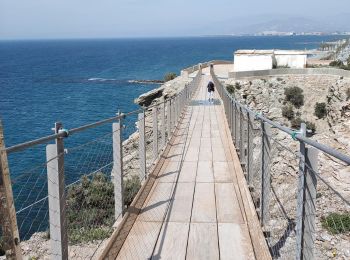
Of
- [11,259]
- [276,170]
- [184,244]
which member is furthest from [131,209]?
[276,170]

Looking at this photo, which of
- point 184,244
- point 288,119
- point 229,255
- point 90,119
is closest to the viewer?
point 229,255

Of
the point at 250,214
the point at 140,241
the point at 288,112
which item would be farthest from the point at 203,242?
the point at 288,112

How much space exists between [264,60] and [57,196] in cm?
4634

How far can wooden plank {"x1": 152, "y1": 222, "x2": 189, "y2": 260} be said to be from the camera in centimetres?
498

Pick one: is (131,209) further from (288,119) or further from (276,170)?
(288,119)

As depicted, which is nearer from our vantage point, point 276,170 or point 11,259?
point 11,259

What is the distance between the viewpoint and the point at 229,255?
16.2 ft

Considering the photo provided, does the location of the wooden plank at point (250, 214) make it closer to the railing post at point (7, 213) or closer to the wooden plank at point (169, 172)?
the wooden plank at point (169, 172)

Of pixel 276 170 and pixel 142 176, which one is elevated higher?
pixel 142 176

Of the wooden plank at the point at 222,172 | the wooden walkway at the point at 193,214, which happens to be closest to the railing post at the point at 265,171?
the wooden walkway at the point at 193,214

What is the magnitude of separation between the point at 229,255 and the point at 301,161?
172 centimetres

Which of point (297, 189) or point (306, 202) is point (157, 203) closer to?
point (297, 189)

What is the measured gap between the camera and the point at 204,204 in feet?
22.2

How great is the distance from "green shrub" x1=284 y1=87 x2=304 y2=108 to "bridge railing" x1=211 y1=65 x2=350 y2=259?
69.5ft
